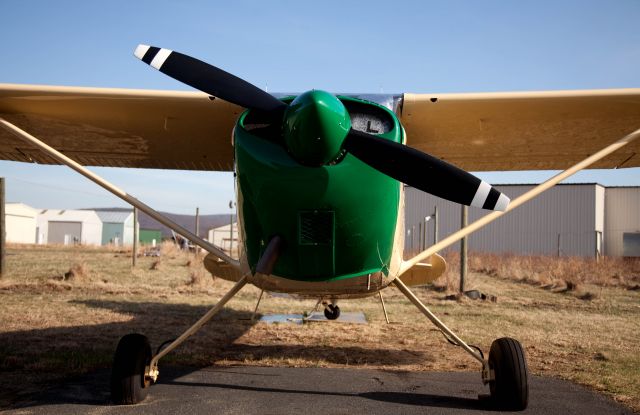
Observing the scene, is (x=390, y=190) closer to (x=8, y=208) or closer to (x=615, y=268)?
(x=615, y=268)

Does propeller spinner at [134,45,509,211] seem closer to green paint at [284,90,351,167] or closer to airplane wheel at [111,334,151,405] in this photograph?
green paint at [284,90,351,167]

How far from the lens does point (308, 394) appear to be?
4.93 metres

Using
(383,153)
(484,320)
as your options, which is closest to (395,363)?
(383,153)

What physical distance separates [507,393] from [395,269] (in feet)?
4.28

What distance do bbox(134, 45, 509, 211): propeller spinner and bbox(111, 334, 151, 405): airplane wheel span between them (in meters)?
2.18

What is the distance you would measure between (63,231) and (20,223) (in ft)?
42.6

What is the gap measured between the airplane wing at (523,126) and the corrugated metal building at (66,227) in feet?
282

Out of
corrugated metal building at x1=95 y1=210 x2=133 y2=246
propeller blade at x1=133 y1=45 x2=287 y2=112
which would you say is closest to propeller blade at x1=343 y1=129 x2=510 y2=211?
propeller blade at x1=133 y1=45 x2=287 y2=112

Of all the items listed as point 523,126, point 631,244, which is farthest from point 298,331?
point 631,244

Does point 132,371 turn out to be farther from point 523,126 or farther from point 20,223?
point 20,223

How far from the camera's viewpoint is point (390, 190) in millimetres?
4188

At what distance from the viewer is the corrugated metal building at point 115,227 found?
9738 cm

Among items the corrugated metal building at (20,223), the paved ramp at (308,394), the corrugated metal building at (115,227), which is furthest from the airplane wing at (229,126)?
the corrugated metal building at (115,227)

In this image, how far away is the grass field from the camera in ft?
20.2
